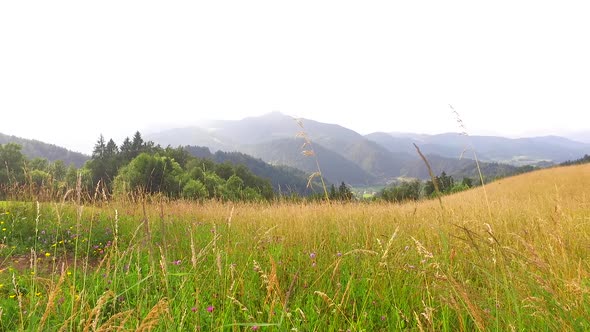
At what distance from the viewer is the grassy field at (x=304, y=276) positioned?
5.39 feet

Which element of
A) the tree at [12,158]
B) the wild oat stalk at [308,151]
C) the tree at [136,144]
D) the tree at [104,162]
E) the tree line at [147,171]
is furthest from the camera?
the tree at [136,144]

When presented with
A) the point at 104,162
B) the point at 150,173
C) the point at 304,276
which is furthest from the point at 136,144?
the point at 304,276

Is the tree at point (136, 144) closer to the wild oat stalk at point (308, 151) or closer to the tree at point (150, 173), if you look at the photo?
the tree at point (150, 173)

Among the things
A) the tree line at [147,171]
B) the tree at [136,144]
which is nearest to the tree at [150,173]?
the tree line at [147,171]

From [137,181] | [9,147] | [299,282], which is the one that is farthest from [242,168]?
[299,282]

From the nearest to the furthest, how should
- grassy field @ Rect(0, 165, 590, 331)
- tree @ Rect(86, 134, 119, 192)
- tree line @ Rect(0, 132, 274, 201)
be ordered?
grassy field @ Rect(0, 165, 590, 331) < tree line @ Rect(0, 132, 274, 201) < tree @ Rect(86, 134, 119, 192)

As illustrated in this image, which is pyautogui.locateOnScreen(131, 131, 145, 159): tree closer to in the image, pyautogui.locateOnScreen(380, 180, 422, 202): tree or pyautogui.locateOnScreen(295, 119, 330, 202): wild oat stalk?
pyautogui.locateOnScreen(380, 180, 422, 202): tree

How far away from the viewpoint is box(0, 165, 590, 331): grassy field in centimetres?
164

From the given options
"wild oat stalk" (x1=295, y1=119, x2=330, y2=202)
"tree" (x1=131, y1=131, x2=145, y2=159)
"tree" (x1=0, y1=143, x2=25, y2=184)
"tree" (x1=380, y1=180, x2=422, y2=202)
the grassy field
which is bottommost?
"tree" (x1=380, y1=180, x2=422, y2=202)

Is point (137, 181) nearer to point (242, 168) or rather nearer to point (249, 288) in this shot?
point (242, 168)

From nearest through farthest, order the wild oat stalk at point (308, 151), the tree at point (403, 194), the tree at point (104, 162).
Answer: the wild oat stalk at point (308, 151) → the tree at point (403, 194) → the tree at point (104, 162)

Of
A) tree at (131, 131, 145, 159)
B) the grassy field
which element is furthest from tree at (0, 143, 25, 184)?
the grassy field

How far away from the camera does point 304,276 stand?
2990 mm

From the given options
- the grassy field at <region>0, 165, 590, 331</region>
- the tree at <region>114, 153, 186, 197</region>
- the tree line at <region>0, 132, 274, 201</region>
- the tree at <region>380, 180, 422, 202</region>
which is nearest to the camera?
the grassy field at <region>0, 165, 590, 331</region>
